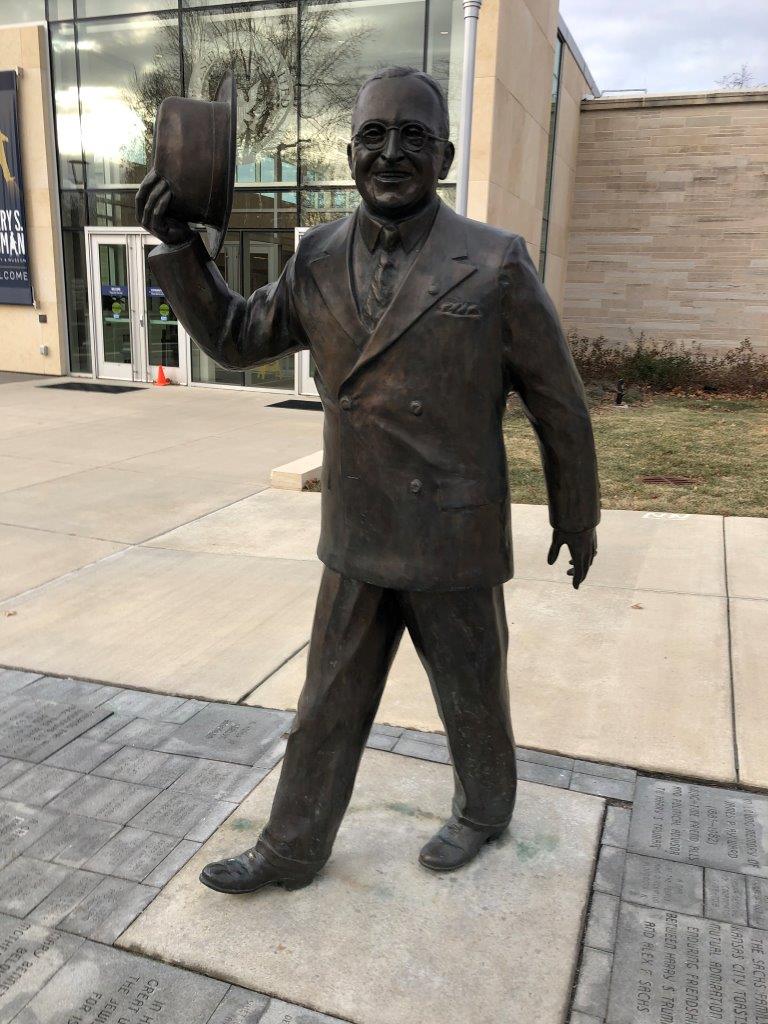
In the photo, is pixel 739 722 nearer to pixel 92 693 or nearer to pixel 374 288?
pixel 374 288

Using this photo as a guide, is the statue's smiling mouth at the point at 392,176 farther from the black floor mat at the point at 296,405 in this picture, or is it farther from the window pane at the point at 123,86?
the window pane at the point at 123,86

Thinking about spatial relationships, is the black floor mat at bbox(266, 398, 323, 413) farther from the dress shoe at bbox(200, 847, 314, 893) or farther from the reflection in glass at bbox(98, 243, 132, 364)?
the dress shoe at bbox(200, 847, 314, 893)

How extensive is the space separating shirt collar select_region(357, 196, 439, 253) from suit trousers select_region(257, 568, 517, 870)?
0.89 metres

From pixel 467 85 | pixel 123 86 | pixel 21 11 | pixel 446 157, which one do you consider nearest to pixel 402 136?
pixel 446 157

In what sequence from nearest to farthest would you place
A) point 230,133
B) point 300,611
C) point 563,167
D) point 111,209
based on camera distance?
1. point 230,133
2. point 300,611
3. point 111,209
4. point 563,167

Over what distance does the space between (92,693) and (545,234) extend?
50.1 ft

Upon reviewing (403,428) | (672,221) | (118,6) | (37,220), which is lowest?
(403,428)

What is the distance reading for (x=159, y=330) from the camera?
15.1 metres

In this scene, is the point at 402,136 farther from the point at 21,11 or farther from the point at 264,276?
the point at 21,11

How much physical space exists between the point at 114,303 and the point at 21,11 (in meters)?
5.11

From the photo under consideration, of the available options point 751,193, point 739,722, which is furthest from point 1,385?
point 751,193

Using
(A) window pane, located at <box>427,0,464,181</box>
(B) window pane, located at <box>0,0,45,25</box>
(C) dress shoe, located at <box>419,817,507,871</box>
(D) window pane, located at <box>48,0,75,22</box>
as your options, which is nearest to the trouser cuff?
(C) dress shoe, located at <box>419,817,507,871</box>

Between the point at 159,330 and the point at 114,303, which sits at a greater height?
the point at 114,303

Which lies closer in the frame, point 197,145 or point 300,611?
point 197,145
